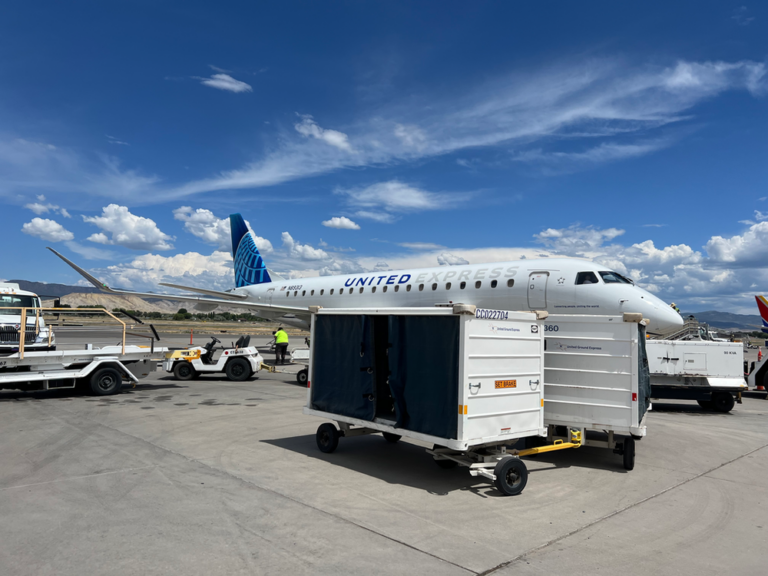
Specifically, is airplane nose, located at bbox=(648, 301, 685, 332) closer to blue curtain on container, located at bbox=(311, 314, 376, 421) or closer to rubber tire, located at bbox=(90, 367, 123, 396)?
blue curtain on container, located at bbox=(311, 314, 376, 421)

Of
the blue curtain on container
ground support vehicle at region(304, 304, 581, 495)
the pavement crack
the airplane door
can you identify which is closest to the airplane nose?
the airplane door

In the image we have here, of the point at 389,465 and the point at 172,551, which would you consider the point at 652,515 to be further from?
the point at 172,551

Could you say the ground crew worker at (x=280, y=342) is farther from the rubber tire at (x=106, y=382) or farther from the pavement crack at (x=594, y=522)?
the pavement crack at (x=594, y=522)

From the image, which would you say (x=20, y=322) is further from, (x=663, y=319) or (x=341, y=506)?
(x=663, y=319)

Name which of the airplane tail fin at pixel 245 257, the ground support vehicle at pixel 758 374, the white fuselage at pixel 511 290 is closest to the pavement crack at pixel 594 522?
the white fuselage at pixel 511 290

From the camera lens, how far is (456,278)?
18844 millimetres

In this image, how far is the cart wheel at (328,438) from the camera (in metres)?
8.23

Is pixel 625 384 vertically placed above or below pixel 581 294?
below

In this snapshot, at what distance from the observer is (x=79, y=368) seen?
13.4m

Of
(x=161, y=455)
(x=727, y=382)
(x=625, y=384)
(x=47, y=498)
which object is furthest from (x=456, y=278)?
(x=47, y=498)

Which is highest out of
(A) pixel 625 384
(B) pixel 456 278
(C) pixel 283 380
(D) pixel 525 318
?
(B) pixel 456 278

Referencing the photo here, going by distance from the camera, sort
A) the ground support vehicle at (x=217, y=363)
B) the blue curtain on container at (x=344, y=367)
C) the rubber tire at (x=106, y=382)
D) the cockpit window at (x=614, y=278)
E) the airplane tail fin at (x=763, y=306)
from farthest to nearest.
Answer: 1. the airplane tail fin at (x=763, y=306)
2. the ground support vehicle at (x=217, y=363)
3. the cockpit window at (x=614, y=278)
4. the rubber tire at (x=106, y=382)
5. the blue curtain on container at (x=344, y=367)

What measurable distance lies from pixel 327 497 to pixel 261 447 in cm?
266

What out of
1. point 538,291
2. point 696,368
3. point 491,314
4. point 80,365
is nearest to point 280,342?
point 80,365
